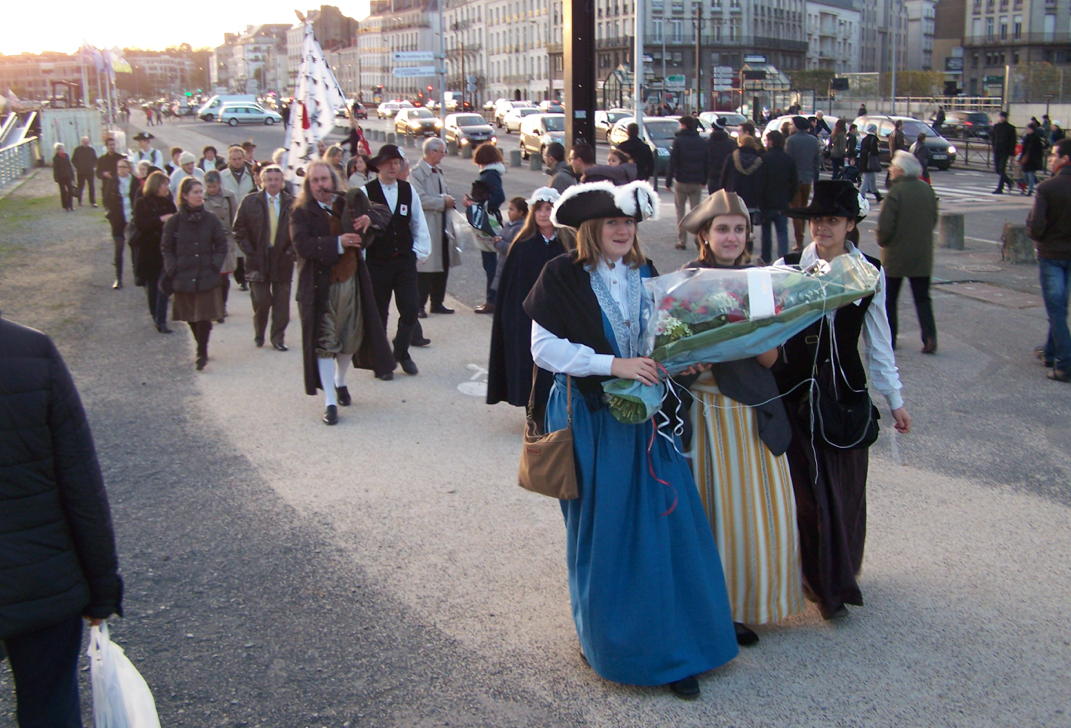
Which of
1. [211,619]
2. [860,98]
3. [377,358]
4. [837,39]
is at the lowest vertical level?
[211,619]

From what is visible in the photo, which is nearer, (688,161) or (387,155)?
(387,155)

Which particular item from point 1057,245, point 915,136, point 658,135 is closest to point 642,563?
point 1057,245

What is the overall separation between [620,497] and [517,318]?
2844mm

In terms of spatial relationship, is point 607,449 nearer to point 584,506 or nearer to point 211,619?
point 584,506

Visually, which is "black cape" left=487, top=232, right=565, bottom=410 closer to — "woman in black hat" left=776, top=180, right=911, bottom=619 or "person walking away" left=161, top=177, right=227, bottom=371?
"woman in black hat" left=776, top=180, right=911, bottom=619

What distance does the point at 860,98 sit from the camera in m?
60.6

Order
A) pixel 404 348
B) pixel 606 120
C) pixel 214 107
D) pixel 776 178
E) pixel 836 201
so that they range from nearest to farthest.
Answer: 1. pixel 836 201
2. pixel 404 348
3. pixel 776 178
4. pixel 606 120
5. pixel 214 107

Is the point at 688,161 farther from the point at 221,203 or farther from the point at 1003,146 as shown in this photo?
the point at 1003,146

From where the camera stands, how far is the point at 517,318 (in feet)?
19.9

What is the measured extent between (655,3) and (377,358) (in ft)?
309

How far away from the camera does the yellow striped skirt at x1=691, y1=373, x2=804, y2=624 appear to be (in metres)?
3.57

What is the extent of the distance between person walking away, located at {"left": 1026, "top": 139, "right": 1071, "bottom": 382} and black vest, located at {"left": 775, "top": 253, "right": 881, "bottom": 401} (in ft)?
15.7

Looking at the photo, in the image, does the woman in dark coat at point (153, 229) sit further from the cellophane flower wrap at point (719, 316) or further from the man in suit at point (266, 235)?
the cellophane flower wrap at point (719, 316)

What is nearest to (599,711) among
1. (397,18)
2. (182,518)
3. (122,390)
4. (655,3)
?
(182,518)
